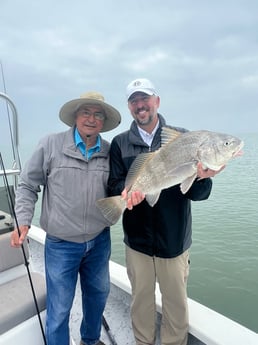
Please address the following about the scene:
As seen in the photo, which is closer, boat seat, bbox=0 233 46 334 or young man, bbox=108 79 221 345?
boat seat, bbox=0 233 46 334

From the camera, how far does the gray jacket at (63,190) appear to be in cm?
226

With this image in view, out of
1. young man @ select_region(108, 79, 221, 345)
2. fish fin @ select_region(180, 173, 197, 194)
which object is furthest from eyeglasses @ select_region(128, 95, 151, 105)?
fish fin @ select_region(180, 173, 197, 194)

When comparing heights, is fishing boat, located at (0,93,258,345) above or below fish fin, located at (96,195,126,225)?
below

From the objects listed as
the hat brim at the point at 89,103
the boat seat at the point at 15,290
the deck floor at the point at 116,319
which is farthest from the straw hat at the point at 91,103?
the deck floor at the point at 116,319

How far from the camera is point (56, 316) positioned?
2279mm

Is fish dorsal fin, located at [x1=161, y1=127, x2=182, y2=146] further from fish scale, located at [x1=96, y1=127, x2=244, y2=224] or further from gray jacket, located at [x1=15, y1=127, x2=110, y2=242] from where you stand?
gray jacket, located at [x1=15, y1=127, x2=110, y2=242]

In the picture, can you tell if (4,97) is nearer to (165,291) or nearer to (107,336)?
(165,291)

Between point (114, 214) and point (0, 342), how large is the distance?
4.00 feet

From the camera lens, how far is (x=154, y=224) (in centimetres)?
239

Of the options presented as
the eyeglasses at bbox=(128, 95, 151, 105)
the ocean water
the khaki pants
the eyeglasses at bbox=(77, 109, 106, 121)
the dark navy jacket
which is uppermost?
the eyeglasses at bbox=(128, 95, 151, 105)

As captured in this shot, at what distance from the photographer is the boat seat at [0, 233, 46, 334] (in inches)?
86.4

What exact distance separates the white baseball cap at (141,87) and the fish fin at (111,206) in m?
0.89

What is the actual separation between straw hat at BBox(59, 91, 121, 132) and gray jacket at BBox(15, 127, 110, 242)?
27 centimetres

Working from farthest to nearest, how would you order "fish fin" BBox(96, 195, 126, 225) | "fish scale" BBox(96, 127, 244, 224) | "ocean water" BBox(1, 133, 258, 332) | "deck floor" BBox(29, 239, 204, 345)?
"ocean water" BBox(1, 133, 258, 332) < "deck floor" BBox(29, 239, 204, 345) < "fish fin" BBox(96, 195, 126, 225) < "fish scale" BBox(96, 127, 244, 224)
